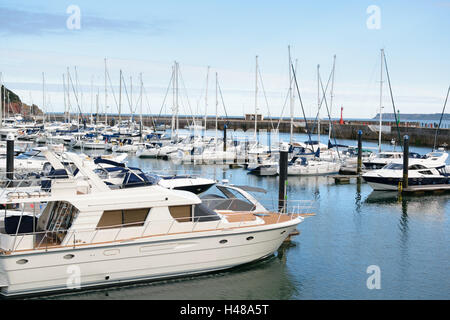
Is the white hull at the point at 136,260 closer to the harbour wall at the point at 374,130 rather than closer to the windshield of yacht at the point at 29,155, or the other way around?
the windshield of yacht at the point at 29,155

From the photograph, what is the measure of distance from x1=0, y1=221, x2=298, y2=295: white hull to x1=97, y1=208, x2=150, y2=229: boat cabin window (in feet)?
2.04

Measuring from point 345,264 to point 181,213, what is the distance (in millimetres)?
6293

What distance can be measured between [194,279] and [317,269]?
14.1 ft

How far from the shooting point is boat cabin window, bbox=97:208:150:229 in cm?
1417

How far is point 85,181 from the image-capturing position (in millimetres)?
15938

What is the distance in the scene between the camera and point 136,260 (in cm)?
1423

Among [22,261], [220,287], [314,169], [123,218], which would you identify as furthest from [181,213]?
[314,169]

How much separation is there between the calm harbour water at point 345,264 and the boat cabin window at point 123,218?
179cm

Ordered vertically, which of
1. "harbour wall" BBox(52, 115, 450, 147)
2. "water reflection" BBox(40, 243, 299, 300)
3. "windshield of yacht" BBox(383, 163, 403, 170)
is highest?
"harbour wall" BBox(52, 115, 450, 147)

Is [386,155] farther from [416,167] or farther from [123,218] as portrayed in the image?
[123,218]

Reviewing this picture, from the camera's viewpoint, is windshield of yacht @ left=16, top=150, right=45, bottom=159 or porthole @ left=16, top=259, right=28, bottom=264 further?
windshield of yacht @ left=16, top=150, right=45, bottom=159

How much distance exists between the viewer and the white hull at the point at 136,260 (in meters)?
13.2

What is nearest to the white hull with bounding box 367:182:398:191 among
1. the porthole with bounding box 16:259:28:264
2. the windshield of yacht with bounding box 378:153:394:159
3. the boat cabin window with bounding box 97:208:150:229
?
the windshield of yacht with bounding box 378:153:394:159

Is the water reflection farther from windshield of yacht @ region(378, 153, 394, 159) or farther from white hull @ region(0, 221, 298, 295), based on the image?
windshield of yacht @ region(378, 153, 394, 159)
